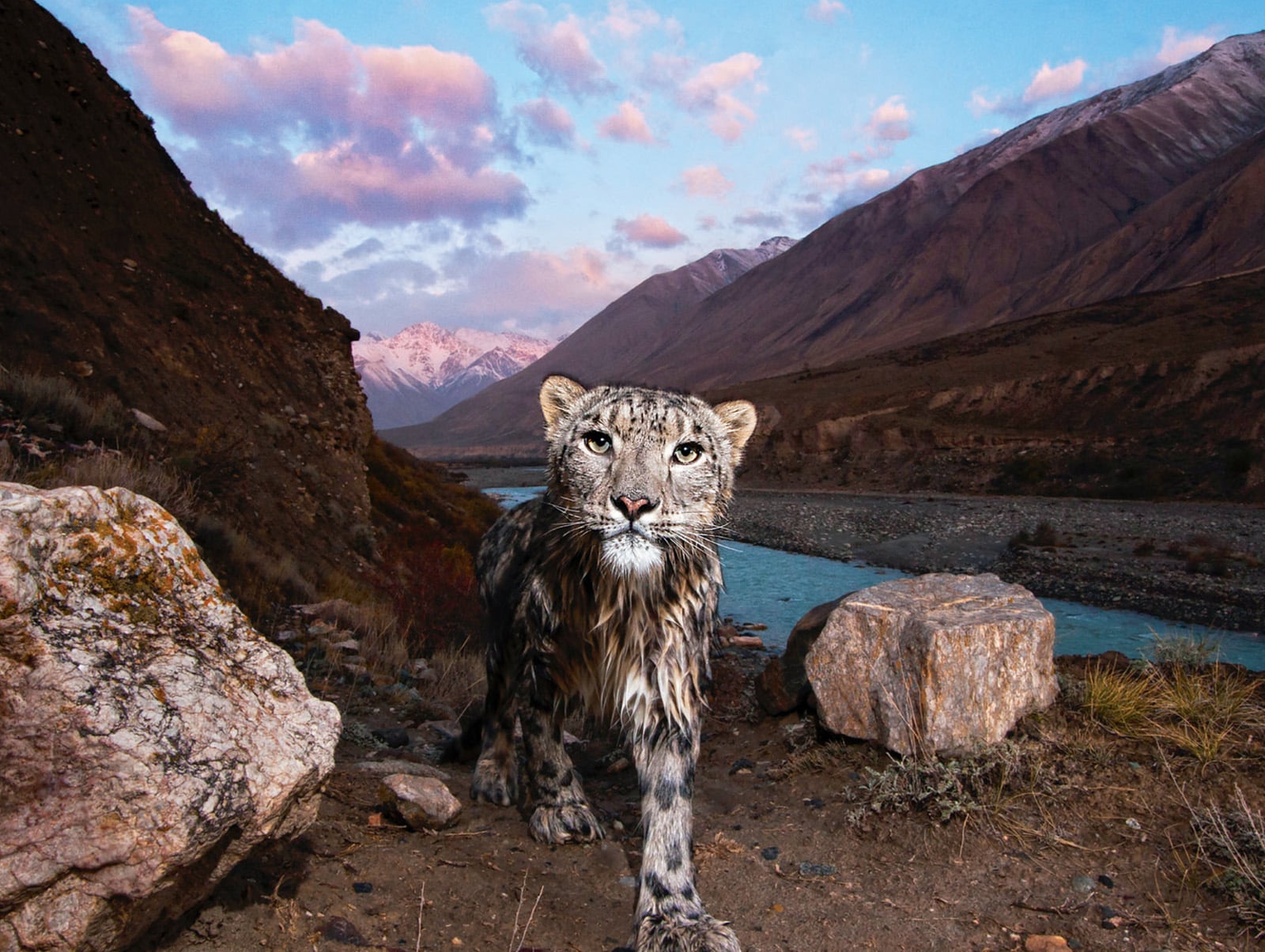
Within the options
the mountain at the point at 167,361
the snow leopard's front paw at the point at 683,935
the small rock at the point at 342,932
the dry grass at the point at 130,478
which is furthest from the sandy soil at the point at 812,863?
the mountain at the point at 167,361

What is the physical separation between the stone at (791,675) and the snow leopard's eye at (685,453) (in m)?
3.69

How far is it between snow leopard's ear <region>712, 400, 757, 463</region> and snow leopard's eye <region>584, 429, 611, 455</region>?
88 centimetres

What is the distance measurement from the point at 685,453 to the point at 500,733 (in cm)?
262

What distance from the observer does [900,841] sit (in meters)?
5.25

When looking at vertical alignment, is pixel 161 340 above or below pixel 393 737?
above

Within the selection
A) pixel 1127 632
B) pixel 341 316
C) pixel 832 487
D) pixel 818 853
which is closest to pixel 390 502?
pixel 341 316

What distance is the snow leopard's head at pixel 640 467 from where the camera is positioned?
4.04 meters

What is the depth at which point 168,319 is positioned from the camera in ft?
47.1

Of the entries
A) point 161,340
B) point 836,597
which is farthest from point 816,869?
point 836,597

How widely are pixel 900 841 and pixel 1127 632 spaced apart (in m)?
15.0

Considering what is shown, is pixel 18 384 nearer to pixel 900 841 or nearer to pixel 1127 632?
pixel 900 841

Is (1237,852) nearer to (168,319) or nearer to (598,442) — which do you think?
(598,442)

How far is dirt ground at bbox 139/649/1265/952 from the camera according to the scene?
352 centimetres

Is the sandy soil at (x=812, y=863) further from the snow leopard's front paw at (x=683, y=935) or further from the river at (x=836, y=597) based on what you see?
the river at (x=836, y=597)
